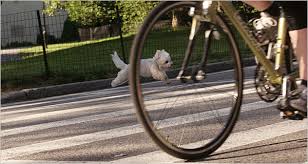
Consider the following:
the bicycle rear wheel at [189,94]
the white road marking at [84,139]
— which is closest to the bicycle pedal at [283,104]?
the bicycle rear wheel at [189,94]

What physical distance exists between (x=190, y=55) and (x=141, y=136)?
63.3 inches

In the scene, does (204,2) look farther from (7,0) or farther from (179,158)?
(7,0)

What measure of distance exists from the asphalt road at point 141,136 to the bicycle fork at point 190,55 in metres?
0.21

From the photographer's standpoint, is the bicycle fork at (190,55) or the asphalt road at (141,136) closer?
the bicycle fork at (190,55)

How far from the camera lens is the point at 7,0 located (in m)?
38.9

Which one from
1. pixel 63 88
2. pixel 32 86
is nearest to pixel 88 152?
pixel 63 88

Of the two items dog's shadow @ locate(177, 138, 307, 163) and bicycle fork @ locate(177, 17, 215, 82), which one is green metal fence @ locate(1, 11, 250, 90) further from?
bicycle fork @ locate(177, 17, 215, 82)

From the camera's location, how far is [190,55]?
3.38 meters

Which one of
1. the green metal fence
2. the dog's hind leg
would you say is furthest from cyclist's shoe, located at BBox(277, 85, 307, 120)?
the green metal fence

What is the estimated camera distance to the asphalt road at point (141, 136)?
3.80 meters

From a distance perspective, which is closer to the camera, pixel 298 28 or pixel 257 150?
pixel 298 28

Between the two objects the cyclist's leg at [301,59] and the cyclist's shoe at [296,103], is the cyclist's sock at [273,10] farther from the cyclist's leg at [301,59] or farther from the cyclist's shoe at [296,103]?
the cyclist's shoe at [296,103]

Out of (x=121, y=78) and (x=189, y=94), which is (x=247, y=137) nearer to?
(x=189, y=94)

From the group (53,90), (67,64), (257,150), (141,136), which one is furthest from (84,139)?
(67,64)
